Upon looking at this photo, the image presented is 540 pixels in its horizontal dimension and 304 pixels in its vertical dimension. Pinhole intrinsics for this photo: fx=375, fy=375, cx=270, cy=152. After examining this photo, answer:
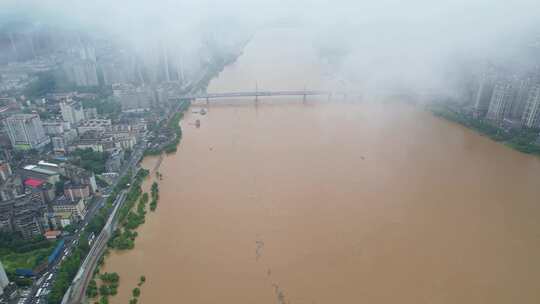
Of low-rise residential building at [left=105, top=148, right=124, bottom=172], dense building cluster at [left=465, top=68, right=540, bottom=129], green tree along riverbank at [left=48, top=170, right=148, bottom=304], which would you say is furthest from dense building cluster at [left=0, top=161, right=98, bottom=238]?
dense building cluster at [left=465, top=68, right=540, bottom=129]

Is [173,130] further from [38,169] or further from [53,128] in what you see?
[38,169]

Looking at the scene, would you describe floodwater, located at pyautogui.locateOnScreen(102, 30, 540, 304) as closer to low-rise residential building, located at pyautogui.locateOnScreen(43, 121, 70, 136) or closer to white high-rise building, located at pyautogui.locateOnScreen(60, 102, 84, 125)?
low-rise residential building, located at pyautogui.locateOnScreen(43, 121, 70, 136)

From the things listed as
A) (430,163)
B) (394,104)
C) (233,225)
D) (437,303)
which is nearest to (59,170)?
(233,225)

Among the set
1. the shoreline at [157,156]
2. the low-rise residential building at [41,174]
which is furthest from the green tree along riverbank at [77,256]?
the low-rise residential building at [41,174]

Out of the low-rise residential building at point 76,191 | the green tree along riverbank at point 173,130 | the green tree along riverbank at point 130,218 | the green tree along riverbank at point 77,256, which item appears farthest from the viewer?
the green tree along riverbank at point 173,130

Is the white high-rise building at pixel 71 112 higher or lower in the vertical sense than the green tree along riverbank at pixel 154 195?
higher

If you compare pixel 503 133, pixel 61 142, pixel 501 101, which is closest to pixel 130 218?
pixel 61 142

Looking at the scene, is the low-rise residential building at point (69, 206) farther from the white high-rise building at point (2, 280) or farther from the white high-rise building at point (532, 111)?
the white high-rise building at point (532, 111)
